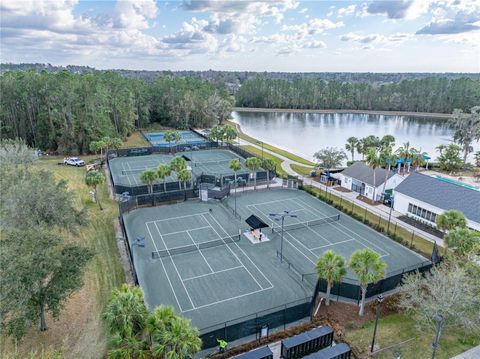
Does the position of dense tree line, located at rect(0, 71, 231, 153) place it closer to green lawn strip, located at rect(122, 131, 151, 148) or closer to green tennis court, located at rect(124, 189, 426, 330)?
green lawn strip, located at rect(122, 131, 151, 148)

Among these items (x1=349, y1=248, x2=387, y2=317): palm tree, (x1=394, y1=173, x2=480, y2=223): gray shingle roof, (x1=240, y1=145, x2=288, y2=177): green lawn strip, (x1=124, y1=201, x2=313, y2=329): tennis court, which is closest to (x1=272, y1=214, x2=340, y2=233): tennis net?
(x1=124, y1=201, x2=313, y2=329): tennis court

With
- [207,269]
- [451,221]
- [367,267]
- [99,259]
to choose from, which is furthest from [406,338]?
[99,259]

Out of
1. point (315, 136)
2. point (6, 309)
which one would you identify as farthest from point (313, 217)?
point (315, 136)

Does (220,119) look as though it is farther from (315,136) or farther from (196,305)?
(196,305)

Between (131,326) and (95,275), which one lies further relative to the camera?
(95,275)

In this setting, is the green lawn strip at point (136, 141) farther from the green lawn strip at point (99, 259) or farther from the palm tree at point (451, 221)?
the palm tree at point (451, 221)
